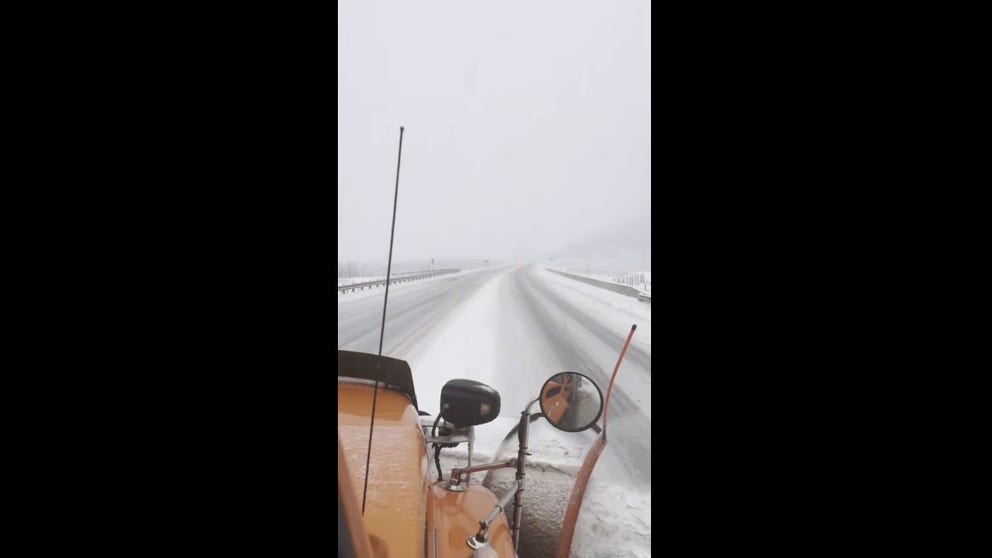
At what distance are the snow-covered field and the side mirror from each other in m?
0.27

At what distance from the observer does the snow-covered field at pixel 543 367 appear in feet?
7.09

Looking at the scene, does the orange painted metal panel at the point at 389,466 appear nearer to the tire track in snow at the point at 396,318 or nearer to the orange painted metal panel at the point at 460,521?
the orange painted metal panel at the point at 460,521

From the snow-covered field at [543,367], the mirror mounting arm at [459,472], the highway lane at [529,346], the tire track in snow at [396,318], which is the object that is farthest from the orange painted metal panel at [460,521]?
the tire track in snow at [396,318]

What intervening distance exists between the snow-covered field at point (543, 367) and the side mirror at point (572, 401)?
272mm

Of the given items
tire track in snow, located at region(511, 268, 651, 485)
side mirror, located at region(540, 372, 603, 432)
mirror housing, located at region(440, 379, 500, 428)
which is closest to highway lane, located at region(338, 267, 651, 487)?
tire track in snow, located at region(511, 268, 651, 485)

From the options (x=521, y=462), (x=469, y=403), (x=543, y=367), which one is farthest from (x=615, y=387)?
(x=469, y=403)
